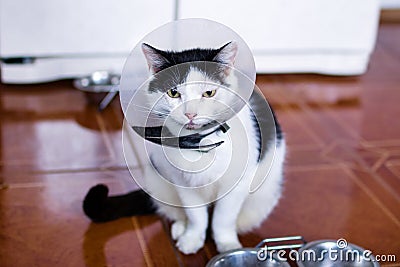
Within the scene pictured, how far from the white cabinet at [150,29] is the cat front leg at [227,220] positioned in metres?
0.93

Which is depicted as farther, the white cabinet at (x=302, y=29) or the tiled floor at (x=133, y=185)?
the white cabinet at (x=302, y=29)

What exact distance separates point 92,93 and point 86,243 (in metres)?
0.74

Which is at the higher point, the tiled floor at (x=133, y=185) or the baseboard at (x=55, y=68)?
the baseboard at (x=55, y=68)

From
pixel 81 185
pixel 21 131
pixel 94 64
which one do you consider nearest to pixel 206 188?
pixel 81 185

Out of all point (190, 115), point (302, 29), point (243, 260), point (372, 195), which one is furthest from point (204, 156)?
point (302, 29)

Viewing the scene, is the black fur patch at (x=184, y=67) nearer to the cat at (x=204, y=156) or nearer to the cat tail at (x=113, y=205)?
the cat at (x=204, y=156)

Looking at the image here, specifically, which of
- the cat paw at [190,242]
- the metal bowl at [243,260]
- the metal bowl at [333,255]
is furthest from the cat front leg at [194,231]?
the metal bowl at [333,255]

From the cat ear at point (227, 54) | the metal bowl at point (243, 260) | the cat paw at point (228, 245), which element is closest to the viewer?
the cat ear at point (227, 54)

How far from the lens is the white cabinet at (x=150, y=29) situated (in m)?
2.29

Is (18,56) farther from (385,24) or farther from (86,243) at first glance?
(385,24)

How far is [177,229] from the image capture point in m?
1.69

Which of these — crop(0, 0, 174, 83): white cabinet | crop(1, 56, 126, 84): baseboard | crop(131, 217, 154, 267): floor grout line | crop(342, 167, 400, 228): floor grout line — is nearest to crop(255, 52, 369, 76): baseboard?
crop(0, 0, 174, 83): white cabinet

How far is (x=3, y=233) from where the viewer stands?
167 cm

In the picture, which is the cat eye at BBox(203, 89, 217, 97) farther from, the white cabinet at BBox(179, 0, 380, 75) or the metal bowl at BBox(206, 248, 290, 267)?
the white cabinet at BBox(179, 0, 380, 75)
